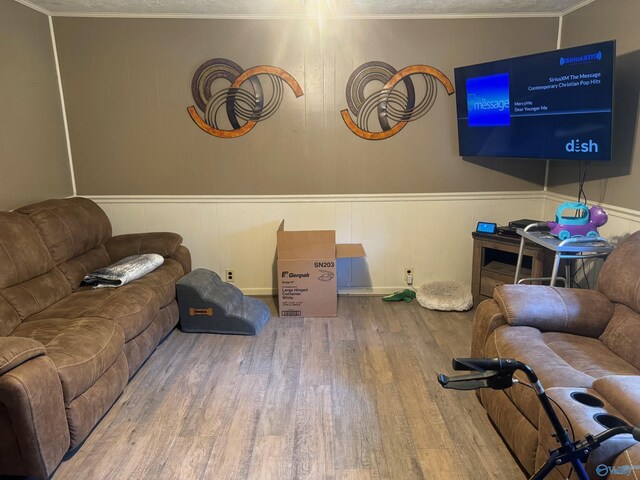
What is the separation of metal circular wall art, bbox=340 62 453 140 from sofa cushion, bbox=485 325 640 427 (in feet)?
7.08

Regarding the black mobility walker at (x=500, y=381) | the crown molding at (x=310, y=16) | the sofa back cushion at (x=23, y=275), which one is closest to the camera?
the black mobility walker at (x=500, y=381)

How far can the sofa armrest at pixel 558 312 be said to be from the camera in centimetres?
237

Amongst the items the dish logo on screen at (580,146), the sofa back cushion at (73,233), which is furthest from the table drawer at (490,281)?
the sofa back cushion at (73,233)

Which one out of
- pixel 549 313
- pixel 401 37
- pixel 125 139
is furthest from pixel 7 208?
pixel 549 313

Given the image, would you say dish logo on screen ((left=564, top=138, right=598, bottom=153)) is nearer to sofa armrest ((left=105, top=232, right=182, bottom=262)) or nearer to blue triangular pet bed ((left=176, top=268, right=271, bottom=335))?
blue triangular pet bed ((left=176, top=268, right=271, bottom=335))

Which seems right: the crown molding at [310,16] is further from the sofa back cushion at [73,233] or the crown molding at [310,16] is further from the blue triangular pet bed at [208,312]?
the blue triangular pet bed at [208,312]

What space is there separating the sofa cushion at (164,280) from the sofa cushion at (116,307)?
8 centimetres

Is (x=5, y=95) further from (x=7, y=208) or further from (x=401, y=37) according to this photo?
(x=401, y=37)

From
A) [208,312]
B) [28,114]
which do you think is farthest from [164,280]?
[28,114]

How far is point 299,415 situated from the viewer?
245cm

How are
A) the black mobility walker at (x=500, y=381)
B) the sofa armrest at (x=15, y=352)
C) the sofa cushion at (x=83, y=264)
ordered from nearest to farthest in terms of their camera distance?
the black mobility walker at (x=500, y=381)
the sofa armrest at (x=15, y=352)
the sofa cushion at (x=83, y=264)

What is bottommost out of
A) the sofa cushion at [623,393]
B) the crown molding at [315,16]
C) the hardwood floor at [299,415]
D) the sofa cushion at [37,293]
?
the hardwood floor at [299,415]

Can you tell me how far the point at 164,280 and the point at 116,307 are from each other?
59 centimetres

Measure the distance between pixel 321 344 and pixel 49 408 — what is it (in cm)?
176
